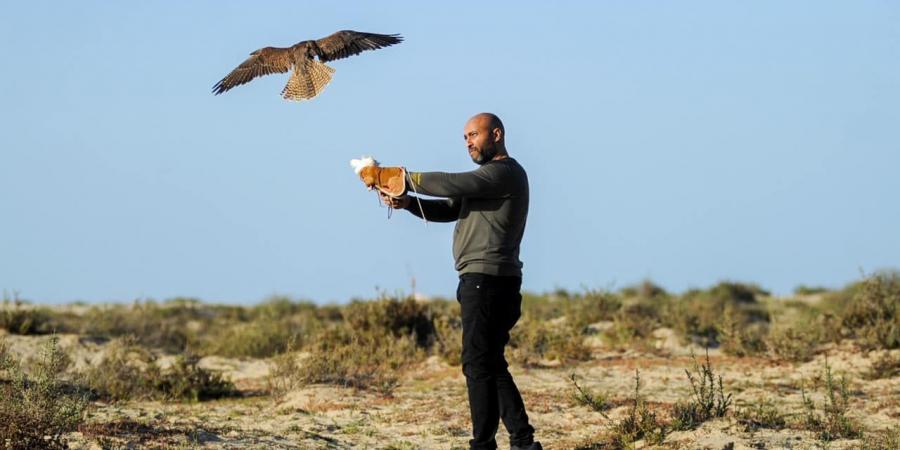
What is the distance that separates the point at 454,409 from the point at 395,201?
136 inches

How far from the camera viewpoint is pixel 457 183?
675 cm

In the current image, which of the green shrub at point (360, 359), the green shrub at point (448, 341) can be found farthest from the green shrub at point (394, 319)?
the green shrub at point (448, 341)

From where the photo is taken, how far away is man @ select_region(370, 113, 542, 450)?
6875 millimetres

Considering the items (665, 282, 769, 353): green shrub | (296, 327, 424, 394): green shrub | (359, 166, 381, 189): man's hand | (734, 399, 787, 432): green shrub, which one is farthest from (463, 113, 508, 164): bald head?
(665, 282, 769, 353): green shrub

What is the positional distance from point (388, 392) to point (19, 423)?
164 inches

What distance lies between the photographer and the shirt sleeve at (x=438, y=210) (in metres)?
7.29

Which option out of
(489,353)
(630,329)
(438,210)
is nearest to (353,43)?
(438,210)

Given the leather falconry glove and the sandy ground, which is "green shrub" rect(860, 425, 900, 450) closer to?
the sandy ground

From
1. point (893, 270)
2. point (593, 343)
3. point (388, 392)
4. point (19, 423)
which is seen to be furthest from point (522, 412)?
point (893, 270)

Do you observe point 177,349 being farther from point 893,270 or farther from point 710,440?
point 893,270

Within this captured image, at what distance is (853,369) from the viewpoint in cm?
1246

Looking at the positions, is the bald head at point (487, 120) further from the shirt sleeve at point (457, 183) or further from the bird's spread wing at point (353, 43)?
the bird's spread wing at point (353, 43)

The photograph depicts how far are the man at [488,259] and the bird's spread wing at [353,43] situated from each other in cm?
211

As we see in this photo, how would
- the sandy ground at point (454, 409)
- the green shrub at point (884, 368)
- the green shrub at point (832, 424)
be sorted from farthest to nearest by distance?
the green shrub at point (884, 368)
the green shrub at point (832, 424)
the sandy ground at point (454, 409)
